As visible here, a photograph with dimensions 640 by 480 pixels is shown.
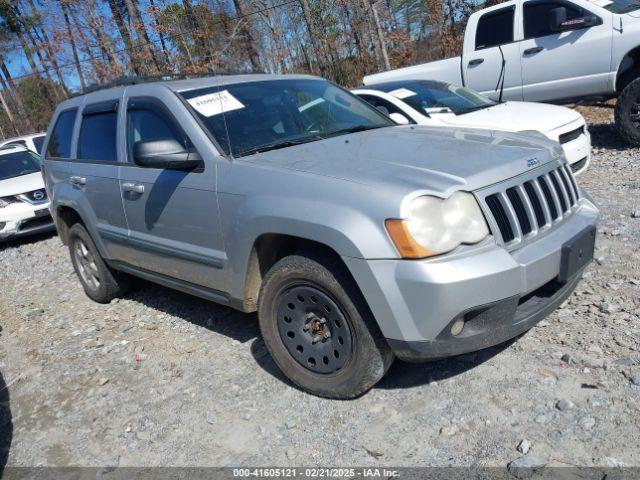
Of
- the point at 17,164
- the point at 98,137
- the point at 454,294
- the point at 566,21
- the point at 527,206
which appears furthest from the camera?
the point at 17,164

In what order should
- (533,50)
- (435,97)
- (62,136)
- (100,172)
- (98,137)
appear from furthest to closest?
(533,50)
(435,97)
(62,136)
(98,137)
(100,172)

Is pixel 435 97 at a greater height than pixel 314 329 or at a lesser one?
greater

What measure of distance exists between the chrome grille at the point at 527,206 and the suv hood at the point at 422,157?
7 cm

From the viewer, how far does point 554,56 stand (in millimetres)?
7562

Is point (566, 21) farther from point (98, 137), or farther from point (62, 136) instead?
point (62, 136)

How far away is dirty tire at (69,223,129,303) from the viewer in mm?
4941

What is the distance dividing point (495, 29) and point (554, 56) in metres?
1.06

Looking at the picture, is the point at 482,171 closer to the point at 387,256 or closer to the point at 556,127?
the point at 387,256

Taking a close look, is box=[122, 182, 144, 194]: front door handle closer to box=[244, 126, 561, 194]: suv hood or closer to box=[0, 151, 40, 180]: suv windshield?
box=[244, 126, 561, 194]: suv hood

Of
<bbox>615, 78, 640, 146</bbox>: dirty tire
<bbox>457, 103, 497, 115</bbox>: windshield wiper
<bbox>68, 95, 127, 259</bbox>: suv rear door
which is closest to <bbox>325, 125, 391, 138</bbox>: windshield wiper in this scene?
<bbox>68, 95, 127, 259</bbox>: suv rear door

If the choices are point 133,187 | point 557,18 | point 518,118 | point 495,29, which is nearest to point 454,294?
point 133,187

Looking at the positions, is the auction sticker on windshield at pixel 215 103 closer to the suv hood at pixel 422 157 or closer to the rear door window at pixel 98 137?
the suv hood at pixel 422 157

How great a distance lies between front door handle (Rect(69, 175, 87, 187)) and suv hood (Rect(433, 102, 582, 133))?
12.8 ft

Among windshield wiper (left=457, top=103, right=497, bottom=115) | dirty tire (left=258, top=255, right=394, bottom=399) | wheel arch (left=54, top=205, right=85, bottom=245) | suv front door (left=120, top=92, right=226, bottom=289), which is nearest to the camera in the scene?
dirty tire (left=258, top=255, right=394, bottom=399)
